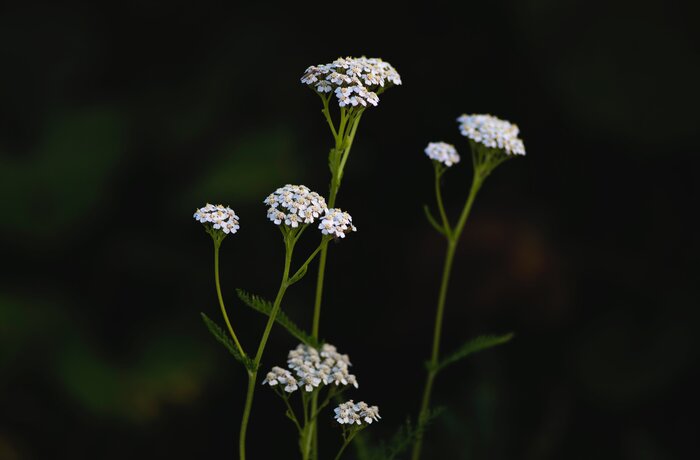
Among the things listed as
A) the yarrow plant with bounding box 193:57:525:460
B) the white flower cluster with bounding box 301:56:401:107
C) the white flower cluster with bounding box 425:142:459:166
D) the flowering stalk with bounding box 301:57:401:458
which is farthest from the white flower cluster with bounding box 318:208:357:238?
the white flower cluster with bounding box 425:142:459:166

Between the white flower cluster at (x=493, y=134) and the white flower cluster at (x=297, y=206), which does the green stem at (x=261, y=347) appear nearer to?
the white flower cluster at (x=297, y=206)

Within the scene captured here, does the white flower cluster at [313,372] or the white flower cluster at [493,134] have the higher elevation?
the white flower cluster at [493,134]

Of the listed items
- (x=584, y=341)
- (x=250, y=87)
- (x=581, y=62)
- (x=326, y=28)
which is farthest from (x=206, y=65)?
(x=584, y=341)

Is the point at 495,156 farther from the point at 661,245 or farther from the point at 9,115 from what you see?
the point at 9,115

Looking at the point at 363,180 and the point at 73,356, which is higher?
the point at 363,180

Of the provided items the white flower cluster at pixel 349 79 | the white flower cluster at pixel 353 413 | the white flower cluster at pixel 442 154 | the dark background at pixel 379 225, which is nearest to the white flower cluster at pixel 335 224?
the white flower cluster at pixel 349 79

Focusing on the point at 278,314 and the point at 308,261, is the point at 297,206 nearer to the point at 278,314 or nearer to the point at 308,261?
the point at 308,261
